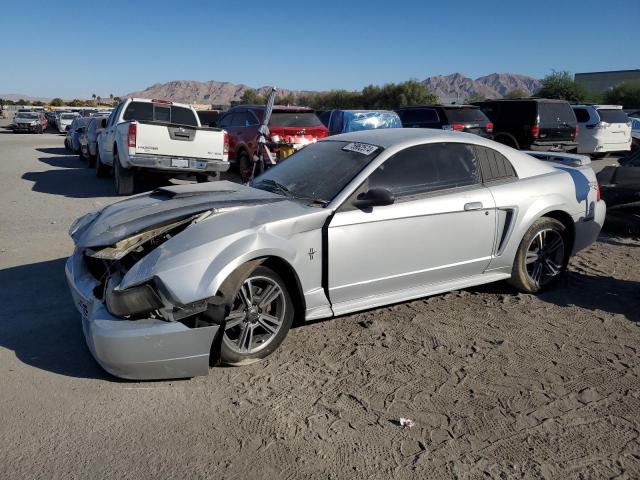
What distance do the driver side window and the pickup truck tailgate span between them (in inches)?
259

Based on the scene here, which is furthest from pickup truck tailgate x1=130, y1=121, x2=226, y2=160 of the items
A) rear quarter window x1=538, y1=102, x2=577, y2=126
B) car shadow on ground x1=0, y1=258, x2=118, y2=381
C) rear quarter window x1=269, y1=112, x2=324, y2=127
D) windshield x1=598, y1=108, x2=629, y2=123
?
windshield x1=598, y1=108, x2=629, y2=123

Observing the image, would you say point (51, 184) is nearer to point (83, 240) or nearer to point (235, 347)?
point (83, 240)

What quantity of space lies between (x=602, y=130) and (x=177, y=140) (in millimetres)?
14480

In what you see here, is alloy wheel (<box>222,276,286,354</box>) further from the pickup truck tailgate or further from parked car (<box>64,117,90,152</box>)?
parked car (<box>64,117,90,152</box>)

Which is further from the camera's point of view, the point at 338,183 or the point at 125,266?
the point at 338,183

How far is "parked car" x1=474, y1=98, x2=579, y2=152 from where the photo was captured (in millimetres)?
16391

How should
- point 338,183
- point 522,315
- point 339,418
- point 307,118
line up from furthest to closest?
point 307,118 → point 522,315 → point 338,183 → point 339,418

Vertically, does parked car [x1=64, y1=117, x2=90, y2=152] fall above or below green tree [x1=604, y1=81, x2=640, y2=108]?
below

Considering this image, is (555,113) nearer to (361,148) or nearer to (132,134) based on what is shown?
(132,134)

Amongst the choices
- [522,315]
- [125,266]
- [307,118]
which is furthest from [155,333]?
[307,118]

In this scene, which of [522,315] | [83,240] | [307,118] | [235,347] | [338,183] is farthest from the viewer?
[307,118]

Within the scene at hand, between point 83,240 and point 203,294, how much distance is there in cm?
129

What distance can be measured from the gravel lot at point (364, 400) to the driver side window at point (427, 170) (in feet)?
3.69

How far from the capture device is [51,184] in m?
12.9
